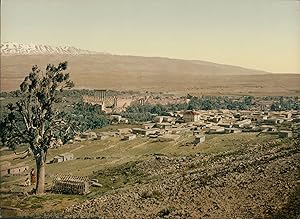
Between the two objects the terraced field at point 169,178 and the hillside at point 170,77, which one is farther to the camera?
the hillside at point 170,77

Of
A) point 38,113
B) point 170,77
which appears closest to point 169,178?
point 38,113

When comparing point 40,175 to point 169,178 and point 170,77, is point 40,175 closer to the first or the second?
point 169,178

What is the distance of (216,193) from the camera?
950cm

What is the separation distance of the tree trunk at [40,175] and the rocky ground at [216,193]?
164 centimetres

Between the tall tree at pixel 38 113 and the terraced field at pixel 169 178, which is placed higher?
the tall tree at pixel 38 113

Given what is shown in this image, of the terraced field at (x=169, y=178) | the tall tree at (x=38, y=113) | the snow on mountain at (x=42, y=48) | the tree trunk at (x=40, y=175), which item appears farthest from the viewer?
the snow on mountain at (x=42, y=48)

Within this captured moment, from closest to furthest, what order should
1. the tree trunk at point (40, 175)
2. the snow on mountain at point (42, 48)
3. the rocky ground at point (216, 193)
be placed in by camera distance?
Result: 1. the rocky ground at point (216, 193)
2. the tree trunk at point (40, 175)
3. the snow on mountain at point (42, 48)

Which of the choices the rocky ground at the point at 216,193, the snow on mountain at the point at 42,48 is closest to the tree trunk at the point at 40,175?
the rocky ground at the point at 216,193

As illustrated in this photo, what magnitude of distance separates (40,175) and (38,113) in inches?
56.7

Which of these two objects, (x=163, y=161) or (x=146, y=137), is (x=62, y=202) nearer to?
(x=163, y=161)

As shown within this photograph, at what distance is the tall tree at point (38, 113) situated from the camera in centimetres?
1114

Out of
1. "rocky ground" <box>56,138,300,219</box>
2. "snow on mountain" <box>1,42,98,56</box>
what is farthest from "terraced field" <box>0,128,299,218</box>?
"snow on mountain" <box>1,42,98,56</box>

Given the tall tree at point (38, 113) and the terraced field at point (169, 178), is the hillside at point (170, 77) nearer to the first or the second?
the terraced field at point (169, 178)

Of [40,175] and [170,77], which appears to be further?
[170,77]
